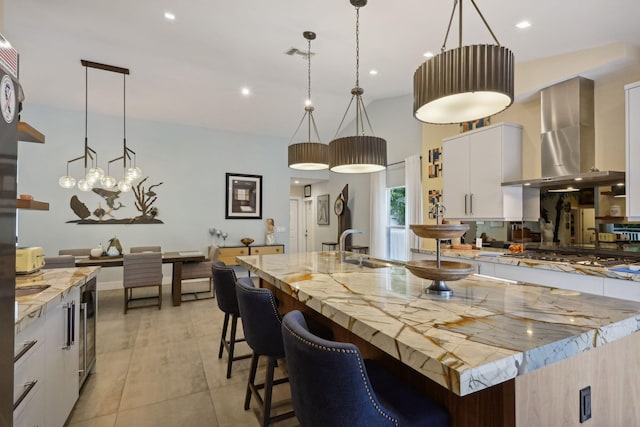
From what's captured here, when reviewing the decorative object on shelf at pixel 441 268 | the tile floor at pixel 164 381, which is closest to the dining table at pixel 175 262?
the tile floor at pixel 164 381

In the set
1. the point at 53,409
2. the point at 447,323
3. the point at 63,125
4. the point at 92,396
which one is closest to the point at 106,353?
the point at 92,396

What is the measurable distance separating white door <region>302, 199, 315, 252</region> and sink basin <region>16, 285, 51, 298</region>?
7614 mm

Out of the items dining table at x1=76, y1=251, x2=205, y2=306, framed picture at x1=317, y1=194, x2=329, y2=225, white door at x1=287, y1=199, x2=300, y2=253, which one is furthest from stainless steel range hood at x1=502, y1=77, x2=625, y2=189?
white door at x1=287, y1=199, x2=300, y2=253

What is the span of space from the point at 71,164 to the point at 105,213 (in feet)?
Answer: 3.27

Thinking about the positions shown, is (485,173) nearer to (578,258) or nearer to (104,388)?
(578,258)

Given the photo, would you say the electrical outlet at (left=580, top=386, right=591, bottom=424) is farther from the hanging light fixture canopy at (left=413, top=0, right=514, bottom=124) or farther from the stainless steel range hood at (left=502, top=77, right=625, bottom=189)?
the stainless steel range hood at (left=502, top=77, right=625, bottom=189)

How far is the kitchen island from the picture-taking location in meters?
0.90

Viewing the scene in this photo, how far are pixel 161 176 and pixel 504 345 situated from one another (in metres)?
6.57

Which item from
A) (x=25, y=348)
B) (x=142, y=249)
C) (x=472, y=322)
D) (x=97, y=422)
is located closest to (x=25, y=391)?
(x=25, y=348)

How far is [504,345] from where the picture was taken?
3.11 ft

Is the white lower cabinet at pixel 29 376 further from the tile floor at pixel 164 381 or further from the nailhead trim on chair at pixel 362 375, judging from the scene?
the nailhead trim on chair at pixel 362 375

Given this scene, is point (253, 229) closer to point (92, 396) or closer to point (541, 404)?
point (92, 396)

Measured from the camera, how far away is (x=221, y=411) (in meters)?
2.18

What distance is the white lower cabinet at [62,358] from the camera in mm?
1694
